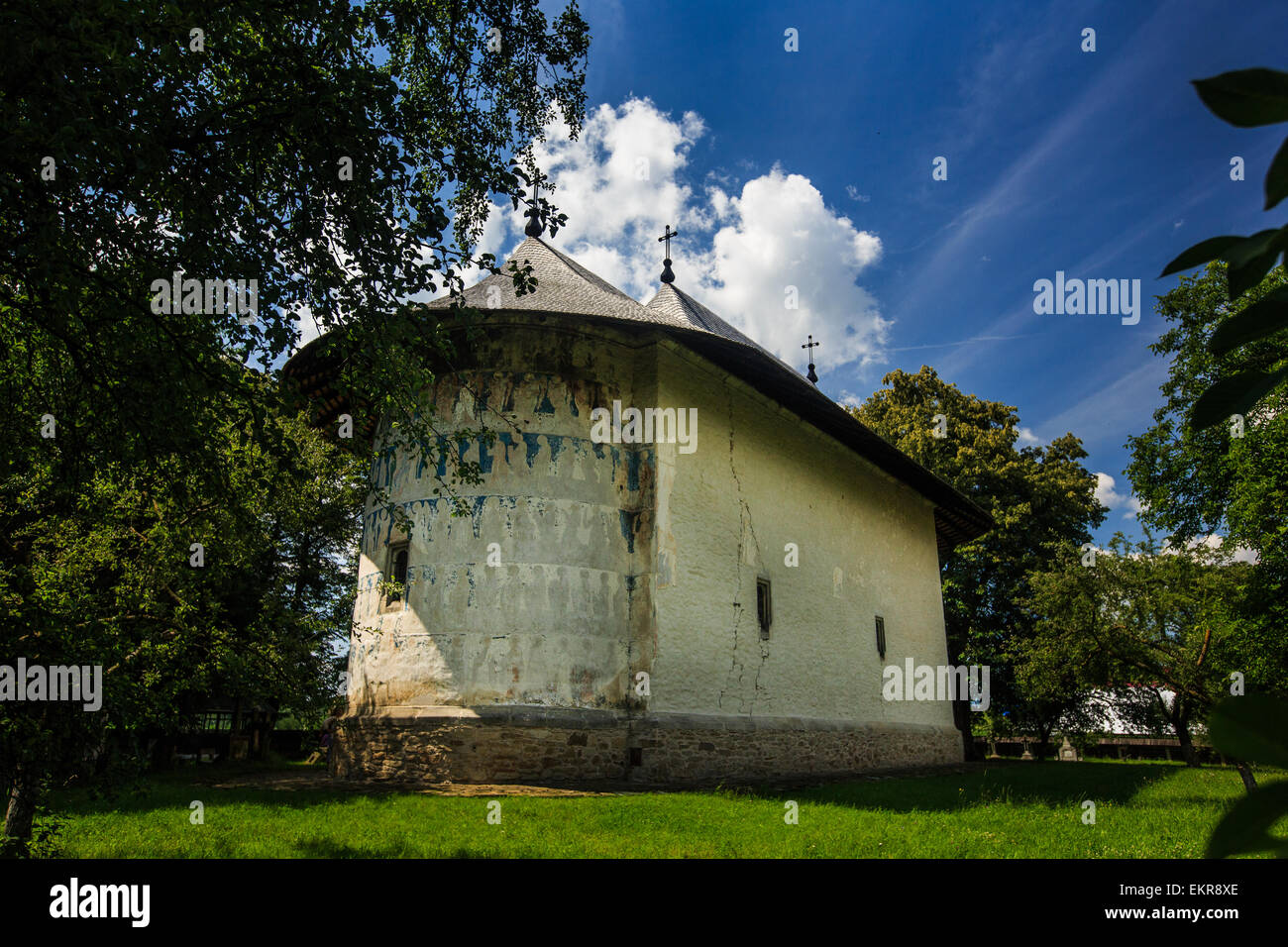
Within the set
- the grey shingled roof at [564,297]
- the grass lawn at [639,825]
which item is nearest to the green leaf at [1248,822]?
the grass lawn at [639,825]

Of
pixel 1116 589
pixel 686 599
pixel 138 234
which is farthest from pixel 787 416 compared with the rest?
pixel 138 234

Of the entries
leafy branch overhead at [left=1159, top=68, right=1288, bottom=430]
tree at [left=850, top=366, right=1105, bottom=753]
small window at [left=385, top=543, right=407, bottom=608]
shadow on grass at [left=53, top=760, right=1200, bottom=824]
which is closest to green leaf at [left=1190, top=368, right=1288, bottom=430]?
leafy branch overhead at [left=1159, top=68, right=1288, bottom=430]

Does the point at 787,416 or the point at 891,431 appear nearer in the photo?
the point at 787,416

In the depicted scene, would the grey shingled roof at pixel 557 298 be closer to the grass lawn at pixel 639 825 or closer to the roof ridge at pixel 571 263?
the roof ridge at pixel 571 263

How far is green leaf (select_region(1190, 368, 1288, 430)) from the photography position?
0.78 m

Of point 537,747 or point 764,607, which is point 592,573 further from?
point 764,607

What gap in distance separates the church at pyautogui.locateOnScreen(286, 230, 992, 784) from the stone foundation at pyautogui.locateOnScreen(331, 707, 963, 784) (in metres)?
0.03

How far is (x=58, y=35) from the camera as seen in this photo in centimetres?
377

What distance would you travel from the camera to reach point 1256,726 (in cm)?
61

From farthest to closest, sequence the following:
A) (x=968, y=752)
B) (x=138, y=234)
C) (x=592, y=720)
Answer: (x=968, y=752) → (x=592, y=720) → (x=138, y=234)

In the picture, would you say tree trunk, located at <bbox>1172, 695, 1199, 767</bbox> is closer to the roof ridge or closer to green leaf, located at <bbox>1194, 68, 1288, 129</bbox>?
the roof ridge

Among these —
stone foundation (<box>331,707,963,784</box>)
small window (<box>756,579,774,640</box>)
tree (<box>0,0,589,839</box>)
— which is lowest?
stone foundation (<box>331,707,963,784</box>)
